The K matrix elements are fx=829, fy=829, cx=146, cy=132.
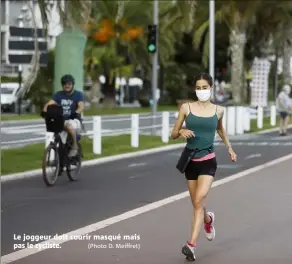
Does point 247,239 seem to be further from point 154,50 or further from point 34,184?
point 154,50

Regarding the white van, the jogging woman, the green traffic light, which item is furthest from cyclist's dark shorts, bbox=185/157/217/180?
the white van

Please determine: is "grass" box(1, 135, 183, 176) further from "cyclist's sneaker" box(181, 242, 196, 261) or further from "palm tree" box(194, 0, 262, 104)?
"palm tree" box(194, 0, 262, 104)

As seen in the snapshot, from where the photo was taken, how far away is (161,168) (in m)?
17.2

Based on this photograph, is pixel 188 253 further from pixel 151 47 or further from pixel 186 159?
pixel 151 47

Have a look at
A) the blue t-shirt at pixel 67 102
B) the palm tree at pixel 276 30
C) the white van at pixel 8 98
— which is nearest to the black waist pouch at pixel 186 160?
the blue t-shirt at pixel 67 102

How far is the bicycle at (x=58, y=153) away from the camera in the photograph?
44.8ft

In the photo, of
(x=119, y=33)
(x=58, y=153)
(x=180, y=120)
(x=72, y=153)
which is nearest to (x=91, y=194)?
(x=58, y=153)

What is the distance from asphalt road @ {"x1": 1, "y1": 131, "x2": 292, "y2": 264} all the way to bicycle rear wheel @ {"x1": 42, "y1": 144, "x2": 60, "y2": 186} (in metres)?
0.13

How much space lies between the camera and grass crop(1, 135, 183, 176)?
16.7 metres

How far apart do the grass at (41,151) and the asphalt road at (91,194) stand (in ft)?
3.56

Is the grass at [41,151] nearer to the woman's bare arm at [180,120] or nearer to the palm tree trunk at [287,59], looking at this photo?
→ the woman's bare arm at [180,120]

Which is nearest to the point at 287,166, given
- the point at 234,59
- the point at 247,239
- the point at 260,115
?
the point at 247,239

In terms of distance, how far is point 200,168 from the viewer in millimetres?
7699

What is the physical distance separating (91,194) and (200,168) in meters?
5.12
